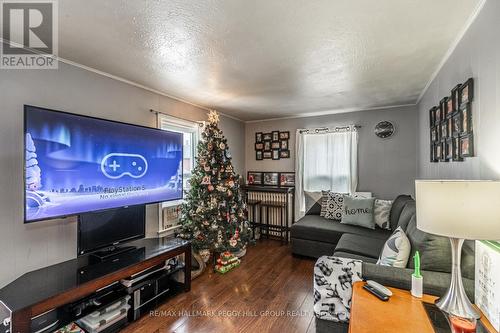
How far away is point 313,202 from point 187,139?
8.22 ft

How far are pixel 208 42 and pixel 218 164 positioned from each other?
5.75 ft

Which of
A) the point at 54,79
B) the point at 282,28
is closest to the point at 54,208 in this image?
the point at 54,79

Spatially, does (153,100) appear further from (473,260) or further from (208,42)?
(473,260)

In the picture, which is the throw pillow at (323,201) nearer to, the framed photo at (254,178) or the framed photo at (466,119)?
the framed photo at (254,178)

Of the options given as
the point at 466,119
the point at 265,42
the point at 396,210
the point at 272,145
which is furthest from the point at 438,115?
the point at 272,145

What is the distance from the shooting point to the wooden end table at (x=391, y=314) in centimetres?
102

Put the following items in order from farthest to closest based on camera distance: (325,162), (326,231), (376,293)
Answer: (325,162) < (326,231) < (376,293)

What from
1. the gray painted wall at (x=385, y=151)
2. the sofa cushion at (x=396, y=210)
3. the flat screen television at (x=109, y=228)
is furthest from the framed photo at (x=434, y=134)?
the flat screen television at (x=109, y=228)

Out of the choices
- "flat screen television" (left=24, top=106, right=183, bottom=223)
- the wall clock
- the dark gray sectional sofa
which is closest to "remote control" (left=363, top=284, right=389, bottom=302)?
the dark gray sectional sofa

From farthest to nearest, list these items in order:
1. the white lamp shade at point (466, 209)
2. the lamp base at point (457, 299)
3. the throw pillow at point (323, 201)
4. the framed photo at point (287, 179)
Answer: the framed photo at point (287, 179)
the throw pillow at point (323, 201)
the lamp base at point (457, 299)
the white lamp shade at point (466, 209)

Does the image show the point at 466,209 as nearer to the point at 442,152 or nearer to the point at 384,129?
the point at 442,152

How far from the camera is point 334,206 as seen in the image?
3.71 m

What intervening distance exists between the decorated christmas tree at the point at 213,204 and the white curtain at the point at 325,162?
1.53 metres

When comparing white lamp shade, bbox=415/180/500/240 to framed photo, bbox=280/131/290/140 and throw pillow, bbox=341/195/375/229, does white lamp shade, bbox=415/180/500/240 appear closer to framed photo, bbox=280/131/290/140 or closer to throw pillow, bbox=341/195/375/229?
throw pillow, bbox=341/195/375/229
